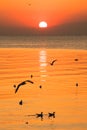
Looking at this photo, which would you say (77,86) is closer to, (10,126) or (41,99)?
(41,99)

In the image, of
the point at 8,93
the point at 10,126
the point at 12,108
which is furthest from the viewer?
the point at 8,93

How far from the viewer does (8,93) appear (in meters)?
35.7

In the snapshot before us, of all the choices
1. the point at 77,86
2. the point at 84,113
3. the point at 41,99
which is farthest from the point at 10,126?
the point at 77,86

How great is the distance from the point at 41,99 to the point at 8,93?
143 inches

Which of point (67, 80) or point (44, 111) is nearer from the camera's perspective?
point (44, 111)

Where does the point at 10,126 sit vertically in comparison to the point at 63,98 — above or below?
below

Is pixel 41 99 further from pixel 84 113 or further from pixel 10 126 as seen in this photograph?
pixel 10 126

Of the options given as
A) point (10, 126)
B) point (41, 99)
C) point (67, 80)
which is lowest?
point (10, 126)

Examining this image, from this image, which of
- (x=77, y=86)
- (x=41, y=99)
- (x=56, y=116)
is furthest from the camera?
(x=77, y=86)

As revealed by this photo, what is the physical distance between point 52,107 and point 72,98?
3981 mm

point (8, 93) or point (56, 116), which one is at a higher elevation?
point (8, 93)

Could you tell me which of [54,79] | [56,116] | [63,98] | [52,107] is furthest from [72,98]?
[54,79]

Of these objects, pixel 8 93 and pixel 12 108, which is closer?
pixel 12 108

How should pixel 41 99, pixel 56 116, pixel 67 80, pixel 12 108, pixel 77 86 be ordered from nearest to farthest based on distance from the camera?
pixel 56 116, pixel 12 108, pixel 41 99, pixel 77 86, pixel 67 80
